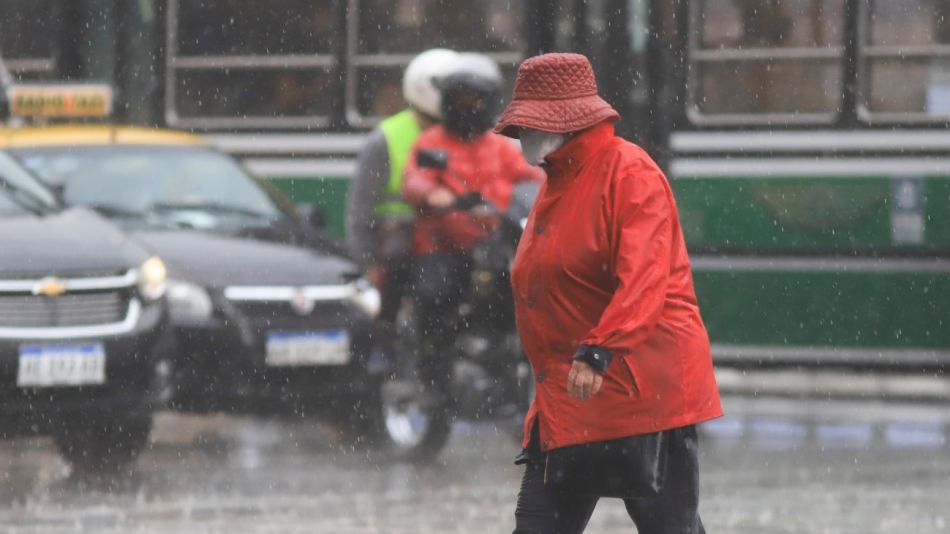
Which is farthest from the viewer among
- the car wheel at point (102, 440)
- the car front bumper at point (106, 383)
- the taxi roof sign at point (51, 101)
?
the taxi roof sign at point (51, 101)

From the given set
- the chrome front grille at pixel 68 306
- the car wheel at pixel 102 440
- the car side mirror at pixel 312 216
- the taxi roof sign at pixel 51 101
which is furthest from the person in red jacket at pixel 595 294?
the taxi roof sign at pixel 51 101

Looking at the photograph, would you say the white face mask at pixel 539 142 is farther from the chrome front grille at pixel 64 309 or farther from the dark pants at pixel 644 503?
the chrome front grille at pixel 64 309

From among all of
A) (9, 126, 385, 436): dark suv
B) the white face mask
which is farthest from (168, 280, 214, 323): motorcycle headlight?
the white face mask

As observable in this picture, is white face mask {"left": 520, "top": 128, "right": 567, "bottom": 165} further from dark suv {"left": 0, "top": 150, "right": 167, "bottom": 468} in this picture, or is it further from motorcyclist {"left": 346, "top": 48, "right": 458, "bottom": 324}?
motorcyclist {"left": 346, "top": 48, "right": 458, "bottom": 324}

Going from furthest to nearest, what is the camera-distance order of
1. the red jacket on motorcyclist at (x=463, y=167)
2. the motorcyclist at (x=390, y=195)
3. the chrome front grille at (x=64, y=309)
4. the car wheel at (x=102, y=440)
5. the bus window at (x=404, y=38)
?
the bus window at (x=404, y=38), the motorcyclist at (x=390, y=195), the red jacket on motorcyclist at (x=463, y=167), the car wheel at (x=102, y=440), the chrome front grille at (x=64, y=309)

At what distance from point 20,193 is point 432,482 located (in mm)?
2542

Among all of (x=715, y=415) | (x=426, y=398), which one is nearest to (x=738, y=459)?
(x=426, y=398)

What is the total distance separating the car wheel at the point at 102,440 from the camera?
412 inches

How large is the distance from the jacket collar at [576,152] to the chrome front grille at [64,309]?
517 cm

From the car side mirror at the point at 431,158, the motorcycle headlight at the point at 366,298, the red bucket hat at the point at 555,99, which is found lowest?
the motorcycle headlight at the point at 366,298

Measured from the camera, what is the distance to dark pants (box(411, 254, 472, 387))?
430 inches

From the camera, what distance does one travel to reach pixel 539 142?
17.9 feet

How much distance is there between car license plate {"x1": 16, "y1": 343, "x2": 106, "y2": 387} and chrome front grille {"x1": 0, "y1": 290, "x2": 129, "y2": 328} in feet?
0.46

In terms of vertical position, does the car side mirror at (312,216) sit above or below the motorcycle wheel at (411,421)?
above
